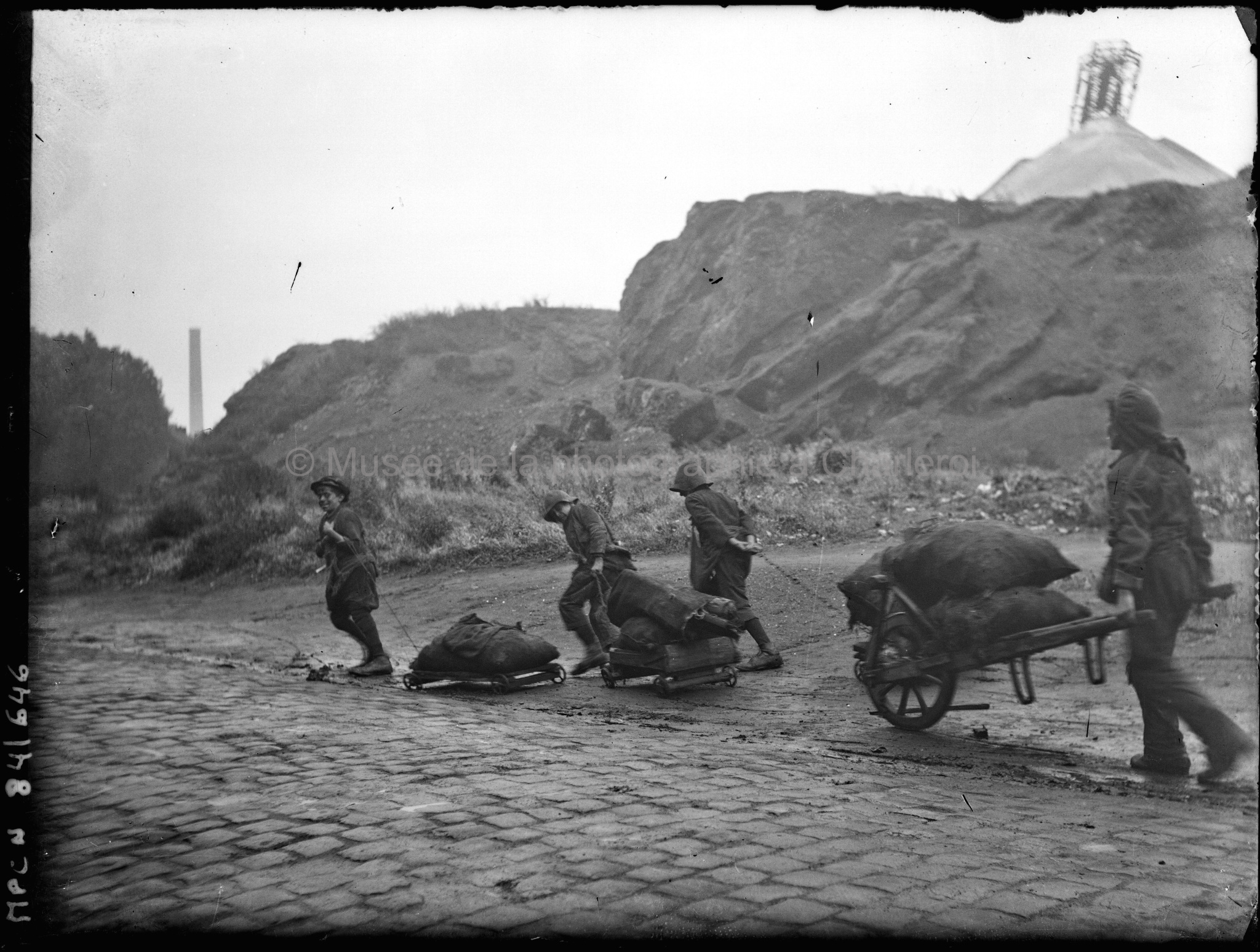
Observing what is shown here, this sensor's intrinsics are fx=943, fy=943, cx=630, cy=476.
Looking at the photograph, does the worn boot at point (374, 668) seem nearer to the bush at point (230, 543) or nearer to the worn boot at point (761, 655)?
the bush at point (230, 543)

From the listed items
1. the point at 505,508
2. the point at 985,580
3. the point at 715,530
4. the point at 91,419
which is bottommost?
the point at 985,580

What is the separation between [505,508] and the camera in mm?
9500

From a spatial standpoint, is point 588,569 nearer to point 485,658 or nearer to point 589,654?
point 589,654

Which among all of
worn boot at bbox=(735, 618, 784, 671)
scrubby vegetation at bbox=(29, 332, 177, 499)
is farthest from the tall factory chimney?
worn boot at bbox=(735, 618, 784, 671)

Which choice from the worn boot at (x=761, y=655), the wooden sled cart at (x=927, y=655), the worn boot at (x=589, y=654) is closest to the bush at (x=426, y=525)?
the worn boot at (x=589, y=654)

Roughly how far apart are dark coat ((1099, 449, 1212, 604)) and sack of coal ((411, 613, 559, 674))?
4267 millimetres

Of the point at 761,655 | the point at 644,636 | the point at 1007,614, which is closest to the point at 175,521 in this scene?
the point at 644,636

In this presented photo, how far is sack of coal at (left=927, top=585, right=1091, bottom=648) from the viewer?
5.06 meters

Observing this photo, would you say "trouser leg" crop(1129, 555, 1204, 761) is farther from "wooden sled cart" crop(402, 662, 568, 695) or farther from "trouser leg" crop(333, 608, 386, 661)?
"trouser leg" crop(333, 608, 386, 661)

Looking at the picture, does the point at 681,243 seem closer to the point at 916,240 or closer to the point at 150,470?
the point at 916,240

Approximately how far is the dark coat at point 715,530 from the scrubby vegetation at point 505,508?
0.17 meters

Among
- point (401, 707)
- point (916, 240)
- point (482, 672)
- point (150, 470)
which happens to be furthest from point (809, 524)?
point (150, 470)

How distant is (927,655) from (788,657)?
2288mm

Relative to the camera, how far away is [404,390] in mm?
11234
